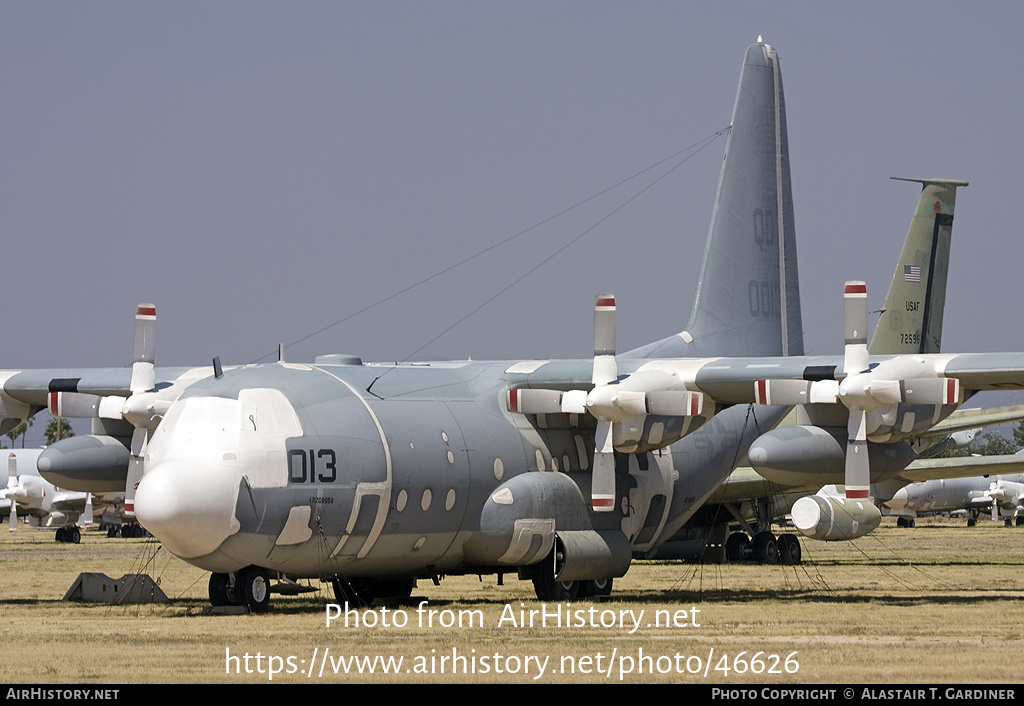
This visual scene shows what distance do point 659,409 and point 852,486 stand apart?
286cm

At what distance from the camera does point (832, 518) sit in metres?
27.0

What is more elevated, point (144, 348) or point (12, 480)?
point (144, 348)

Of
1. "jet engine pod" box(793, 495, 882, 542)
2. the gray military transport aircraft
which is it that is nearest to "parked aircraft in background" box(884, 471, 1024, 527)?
"jet engine pod" box(793, 495, 882, 542)

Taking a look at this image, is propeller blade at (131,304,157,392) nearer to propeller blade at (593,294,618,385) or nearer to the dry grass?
the dry grass

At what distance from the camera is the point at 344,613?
19.4m

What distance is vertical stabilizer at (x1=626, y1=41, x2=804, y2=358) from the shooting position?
26.4 metres

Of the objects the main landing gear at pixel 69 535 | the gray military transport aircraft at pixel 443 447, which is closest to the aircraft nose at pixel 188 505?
the gray military transport aircraft at pixel 443 447

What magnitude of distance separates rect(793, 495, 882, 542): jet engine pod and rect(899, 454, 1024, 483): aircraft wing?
7720 millimetres

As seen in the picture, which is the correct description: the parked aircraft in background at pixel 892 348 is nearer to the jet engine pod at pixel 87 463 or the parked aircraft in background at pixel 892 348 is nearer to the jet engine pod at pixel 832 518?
the jet engine pod at pixel 832 518

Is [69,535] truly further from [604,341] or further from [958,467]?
[604,341]

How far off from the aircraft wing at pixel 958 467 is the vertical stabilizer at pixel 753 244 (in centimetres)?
924

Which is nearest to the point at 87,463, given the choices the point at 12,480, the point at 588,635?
the point at 588,635

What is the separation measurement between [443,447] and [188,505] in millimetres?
4145

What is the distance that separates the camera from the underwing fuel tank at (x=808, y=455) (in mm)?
21172
